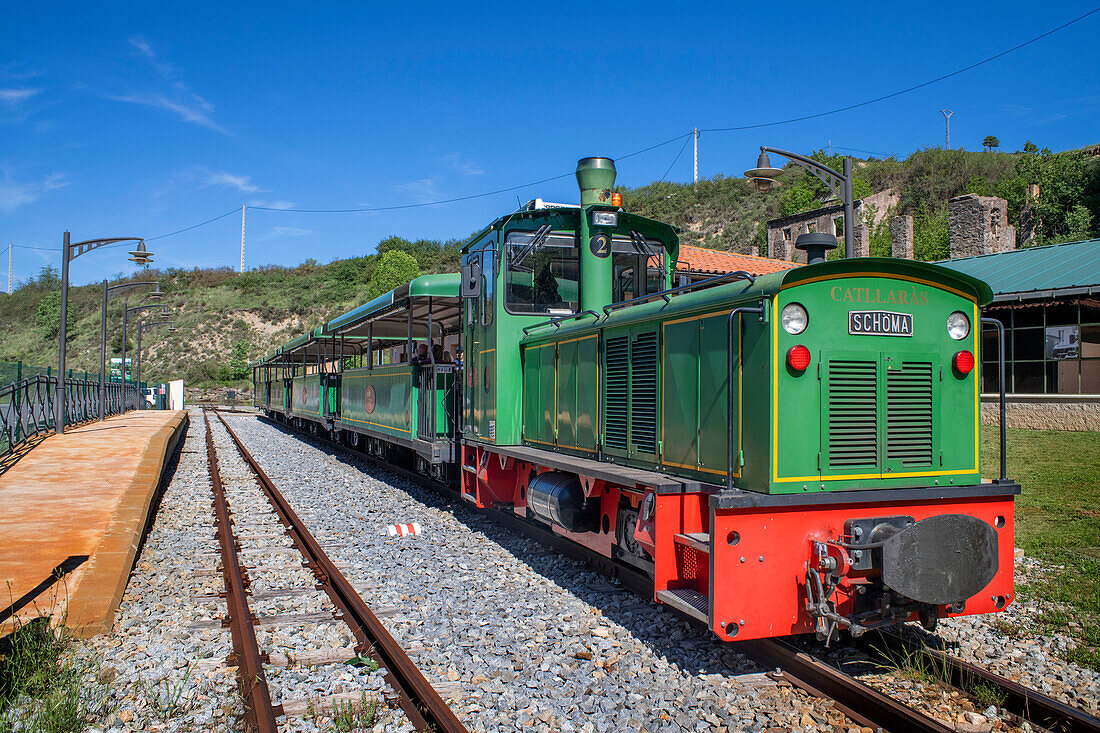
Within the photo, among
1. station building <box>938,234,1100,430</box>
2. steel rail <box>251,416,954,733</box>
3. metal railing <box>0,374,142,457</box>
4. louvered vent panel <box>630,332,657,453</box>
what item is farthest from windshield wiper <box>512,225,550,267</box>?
station building <box>938,234,1100,430</box>

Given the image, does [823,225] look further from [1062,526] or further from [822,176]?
[1062,526]

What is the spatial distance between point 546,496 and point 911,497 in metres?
2.98

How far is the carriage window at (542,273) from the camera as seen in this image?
7762 millimetres

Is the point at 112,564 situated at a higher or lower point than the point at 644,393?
lower

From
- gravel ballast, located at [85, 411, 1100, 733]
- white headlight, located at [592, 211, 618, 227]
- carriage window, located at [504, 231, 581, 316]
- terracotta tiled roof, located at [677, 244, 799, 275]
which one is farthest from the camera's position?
terracotta tiled roof, located at [677, 244, 799, 275]

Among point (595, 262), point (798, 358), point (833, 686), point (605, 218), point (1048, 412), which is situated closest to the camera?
point (833, 686)

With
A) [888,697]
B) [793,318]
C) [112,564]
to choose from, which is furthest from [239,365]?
[888,697]

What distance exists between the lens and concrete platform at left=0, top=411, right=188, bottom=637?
5.06 metres

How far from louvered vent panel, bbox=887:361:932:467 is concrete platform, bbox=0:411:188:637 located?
17.3ft

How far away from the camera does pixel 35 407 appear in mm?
16938

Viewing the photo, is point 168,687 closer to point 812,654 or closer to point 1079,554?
point 812,654

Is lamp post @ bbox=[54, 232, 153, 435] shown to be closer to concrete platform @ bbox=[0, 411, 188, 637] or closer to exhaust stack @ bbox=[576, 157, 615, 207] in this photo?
concrete platform @ bbox=[0, 411, 188, 637]

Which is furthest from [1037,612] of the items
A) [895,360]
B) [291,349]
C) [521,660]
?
[291,349]

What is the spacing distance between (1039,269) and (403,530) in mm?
19254
